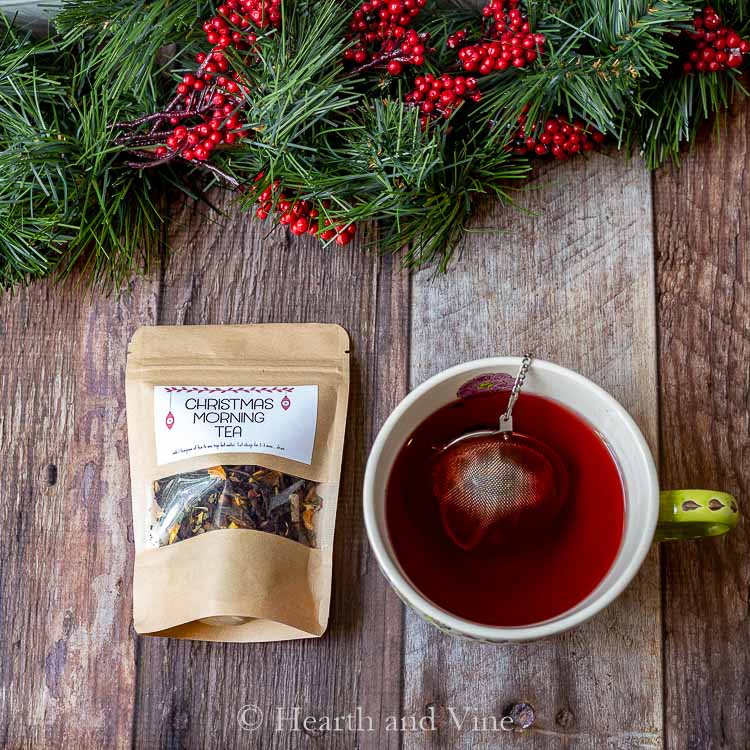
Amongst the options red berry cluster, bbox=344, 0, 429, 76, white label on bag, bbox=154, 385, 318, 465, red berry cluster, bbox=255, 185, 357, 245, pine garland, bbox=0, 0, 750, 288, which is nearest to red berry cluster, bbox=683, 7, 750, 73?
pine garland, bbox=0, 0, 750, 288

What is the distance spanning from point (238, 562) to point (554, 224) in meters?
0.42

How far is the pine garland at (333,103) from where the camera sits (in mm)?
618

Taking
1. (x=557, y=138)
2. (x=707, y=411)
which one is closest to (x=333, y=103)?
(x=557, y=138)

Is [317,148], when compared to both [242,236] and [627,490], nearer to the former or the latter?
[242,236]

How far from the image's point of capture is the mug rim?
0.51 meters

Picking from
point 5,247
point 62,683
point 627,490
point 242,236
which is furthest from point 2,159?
point 627,490

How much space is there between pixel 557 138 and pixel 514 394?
25cm

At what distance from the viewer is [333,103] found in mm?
625

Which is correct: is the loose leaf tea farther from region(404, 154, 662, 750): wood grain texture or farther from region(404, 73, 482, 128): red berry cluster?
region(404, 73, 482, 128): red berry cluster

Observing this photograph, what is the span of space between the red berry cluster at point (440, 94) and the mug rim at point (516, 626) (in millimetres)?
226

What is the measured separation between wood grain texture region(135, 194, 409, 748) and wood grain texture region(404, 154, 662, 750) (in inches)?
1.2

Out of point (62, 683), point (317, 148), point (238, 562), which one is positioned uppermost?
point (317, 148)

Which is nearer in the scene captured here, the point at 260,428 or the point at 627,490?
the point at 627,490

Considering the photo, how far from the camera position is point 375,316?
72 cm
